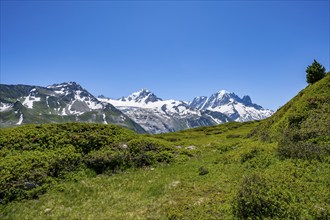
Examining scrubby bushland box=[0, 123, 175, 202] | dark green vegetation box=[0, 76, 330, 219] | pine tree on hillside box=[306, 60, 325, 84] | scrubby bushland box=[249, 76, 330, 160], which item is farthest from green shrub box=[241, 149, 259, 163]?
pine tree on hillside box=[306, 60, 325, 84]

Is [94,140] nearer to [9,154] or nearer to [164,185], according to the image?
[9,154]

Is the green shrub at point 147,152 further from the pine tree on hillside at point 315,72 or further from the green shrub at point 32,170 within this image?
the pine tree on hillside at point 315,72

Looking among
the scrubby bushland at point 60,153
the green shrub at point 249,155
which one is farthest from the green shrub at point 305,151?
the scrubby bushland at point 60,153

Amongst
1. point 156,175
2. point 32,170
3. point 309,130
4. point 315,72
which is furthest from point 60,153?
point 315,72

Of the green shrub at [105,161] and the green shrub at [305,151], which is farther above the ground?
the green shrub at [305,151]

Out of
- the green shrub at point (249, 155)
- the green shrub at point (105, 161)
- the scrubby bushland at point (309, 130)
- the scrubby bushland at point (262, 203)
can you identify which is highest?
the scrubby bushland at point (309, 130)

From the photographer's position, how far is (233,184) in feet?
73.7

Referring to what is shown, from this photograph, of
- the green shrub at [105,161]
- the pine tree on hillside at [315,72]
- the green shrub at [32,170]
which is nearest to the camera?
the green shrub at [32,170]

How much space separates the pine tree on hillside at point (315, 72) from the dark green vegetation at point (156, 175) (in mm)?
12496

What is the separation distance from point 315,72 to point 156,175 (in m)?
38.4

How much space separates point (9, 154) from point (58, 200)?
10.3 metres

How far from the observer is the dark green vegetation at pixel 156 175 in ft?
59.7

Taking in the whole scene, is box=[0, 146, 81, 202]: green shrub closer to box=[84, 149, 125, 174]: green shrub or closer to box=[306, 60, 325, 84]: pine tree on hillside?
box=[84, 149, 125, 174]: green shrub

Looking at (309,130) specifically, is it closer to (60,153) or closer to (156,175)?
(156,175)
